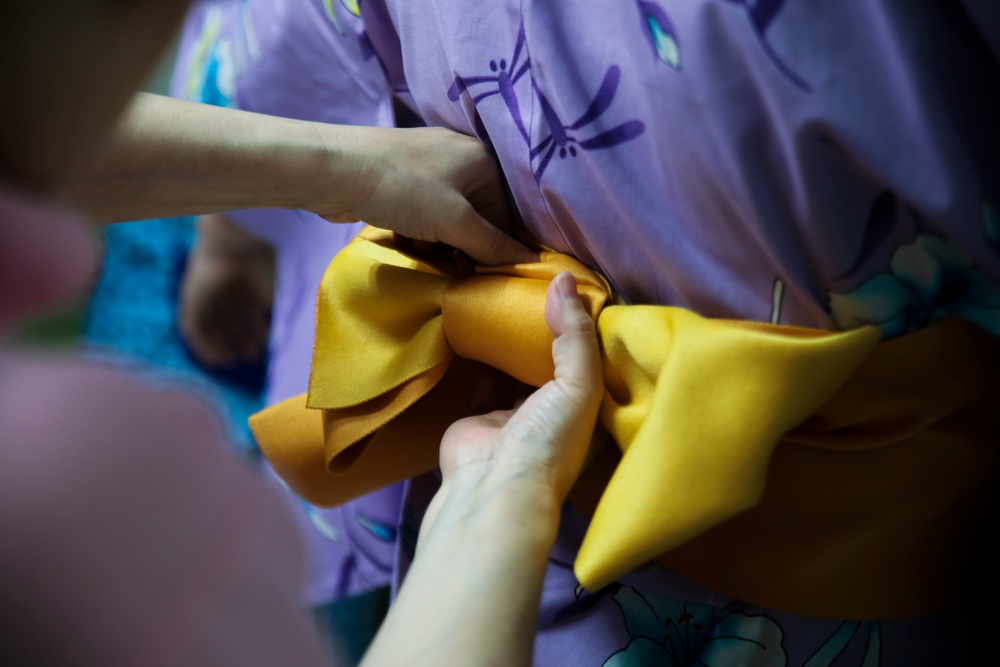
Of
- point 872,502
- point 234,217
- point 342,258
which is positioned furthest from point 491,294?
point 234,217

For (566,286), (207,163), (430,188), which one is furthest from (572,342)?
(207,163)

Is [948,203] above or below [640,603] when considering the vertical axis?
above

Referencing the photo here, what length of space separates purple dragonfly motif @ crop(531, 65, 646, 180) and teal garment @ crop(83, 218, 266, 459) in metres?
0.62

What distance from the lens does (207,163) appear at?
19.5 inches

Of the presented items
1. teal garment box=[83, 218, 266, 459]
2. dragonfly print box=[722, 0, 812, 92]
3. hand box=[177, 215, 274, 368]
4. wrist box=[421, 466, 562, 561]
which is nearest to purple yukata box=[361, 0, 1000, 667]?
dragonfly print box=[722, 0, 812, 92]

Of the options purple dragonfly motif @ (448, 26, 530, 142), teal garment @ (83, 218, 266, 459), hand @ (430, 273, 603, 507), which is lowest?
teal garment @ (83, 218, 266, 459)

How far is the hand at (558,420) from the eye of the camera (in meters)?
0.40

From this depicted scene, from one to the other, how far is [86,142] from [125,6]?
3 centimetres

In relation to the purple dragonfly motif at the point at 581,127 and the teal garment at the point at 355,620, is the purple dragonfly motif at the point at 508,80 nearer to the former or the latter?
the purple dragonfly motif at the point at 581,127

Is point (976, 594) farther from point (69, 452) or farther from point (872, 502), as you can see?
point (69, 452)

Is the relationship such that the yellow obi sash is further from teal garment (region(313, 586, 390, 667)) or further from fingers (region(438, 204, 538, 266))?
teal garment (region(313, 586, 390, 667))

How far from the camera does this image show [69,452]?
205mm

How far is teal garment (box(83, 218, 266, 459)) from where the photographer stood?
0.93 metres

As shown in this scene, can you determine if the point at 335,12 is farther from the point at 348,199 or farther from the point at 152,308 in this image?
the point at 152,308
